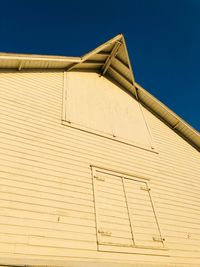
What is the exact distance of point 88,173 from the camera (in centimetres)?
731

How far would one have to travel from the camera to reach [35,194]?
19.6 feet

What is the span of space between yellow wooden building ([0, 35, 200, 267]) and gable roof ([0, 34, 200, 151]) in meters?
0.05

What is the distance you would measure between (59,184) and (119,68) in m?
7.14

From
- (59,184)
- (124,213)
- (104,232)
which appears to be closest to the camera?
(104,232)

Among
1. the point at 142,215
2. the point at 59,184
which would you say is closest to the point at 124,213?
the point at 142,215

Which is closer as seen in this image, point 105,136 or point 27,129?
point 27,129

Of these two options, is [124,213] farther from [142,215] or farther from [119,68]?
[119,68]

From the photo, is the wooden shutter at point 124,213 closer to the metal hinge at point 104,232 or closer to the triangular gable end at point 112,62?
the metal hinge at point 104,232

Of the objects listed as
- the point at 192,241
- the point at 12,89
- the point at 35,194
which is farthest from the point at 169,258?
the point at 12,89

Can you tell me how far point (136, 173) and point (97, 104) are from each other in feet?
10.1

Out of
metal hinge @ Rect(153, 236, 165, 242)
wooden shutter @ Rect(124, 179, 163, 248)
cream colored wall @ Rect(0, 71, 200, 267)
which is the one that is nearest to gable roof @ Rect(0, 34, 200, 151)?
cream colored wall @ Rect(0, 71, 200, 267)

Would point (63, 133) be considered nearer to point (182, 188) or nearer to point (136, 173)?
point (136, 173)

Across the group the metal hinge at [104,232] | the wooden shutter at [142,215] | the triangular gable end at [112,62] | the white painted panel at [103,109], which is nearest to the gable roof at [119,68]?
the triangular gable end at [112,62]

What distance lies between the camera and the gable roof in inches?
390
